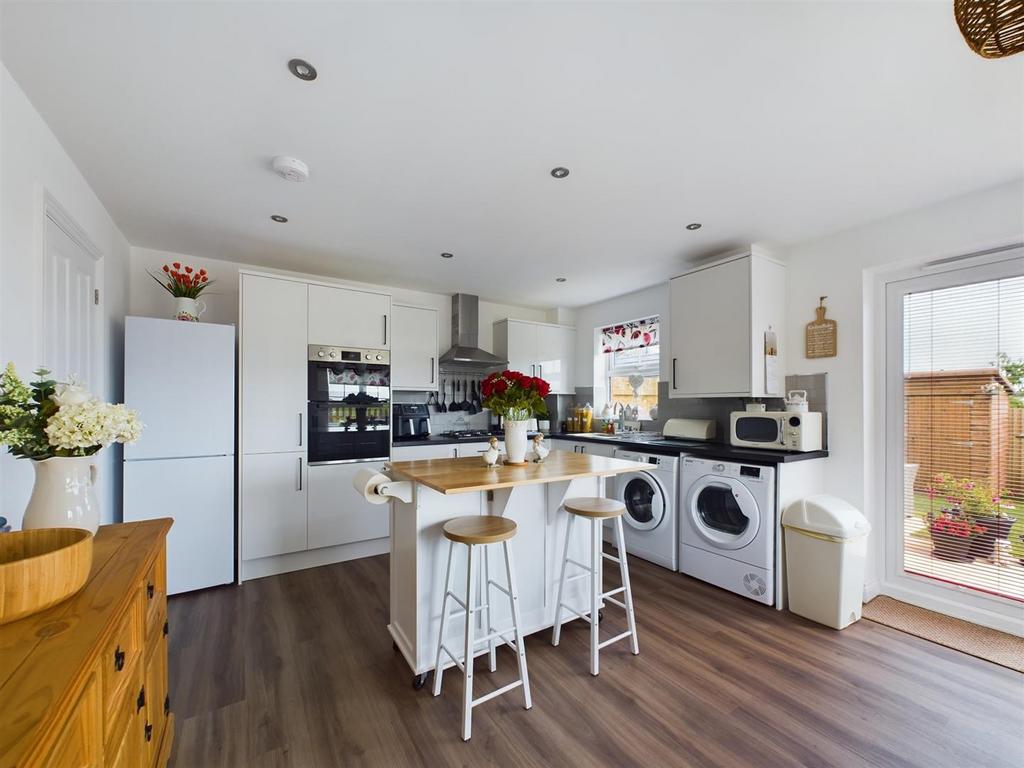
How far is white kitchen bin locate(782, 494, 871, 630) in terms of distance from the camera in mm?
2414

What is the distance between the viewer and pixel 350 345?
353cm

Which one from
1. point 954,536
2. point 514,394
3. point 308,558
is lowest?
point 308,558

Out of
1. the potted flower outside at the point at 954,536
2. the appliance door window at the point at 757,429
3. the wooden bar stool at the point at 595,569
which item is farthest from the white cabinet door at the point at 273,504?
the potted flower outside at the point at 954,536

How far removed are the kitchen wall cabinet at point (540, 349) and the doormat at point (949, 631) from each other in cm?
321

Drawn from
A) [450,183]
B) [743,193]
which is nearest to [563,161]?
[450,183]

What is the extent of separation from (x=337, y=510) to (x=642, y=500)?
2414 millimetres

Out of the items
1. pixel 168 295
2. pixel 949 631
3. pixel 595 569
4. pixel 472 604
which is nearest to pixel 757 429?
pixel 949 631

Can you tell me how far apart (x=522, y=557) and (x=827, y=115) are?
7.84ft

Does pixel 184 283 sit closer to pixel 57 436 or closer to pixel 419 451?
pixel 419 451

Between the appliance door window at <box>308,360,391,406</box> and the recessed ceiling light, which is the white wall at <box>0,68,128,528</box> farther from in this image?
the appliance door window at <box>308,360,391,406</box>

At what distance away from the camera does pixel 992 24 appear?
829 mm

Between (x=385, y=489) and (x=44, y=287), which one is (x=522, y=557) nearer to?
(x=385, y=489)

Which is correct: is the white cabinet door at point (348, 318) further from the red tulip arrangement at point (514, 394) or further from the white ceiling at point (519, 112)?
the red tulip arrangement at point (514, 394)

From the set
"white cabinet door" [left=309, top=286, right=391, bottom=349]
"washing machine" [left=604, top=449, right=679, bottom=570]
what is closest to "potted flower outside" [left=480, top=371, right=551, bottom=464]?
"washing machine" [left=604, top=449, right=679, bottom=570]
